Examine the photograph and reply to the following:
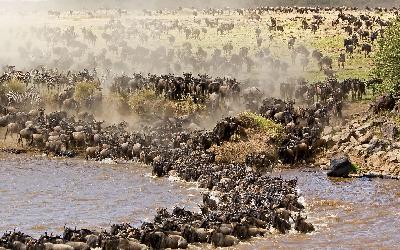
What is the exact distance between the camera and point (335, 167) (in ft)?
110

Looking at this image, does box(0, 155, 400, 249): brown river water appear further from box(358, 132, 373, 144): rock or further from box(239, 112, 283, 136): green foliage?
box(358, 132, 373, 144): rock

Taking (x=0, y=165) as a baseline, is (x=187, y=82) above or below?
above

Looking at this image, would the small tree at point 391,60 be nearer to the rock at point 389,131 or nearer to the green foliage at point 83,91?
the rock at point 389,131

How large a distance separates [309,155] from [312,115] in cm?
432

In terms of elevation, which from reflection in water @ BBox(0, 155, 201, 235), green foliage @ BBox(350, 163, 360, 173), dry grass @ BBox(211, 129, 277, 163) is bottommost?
reflection in water @ BBox(0, 155, 201, 235)

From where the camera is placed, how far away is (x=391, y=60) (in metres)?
42.0

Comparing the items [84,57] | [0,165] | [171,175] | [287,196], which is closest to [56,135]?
[0,165]

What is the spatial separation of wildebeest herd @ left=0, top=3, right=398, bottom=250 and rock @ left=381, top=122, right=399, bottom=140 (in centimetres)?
314

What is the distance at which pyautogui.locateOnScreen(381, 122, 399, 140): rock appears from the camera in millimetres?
36125

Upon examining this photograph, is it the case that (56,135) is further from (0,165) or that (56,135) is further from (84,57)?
(84,57)

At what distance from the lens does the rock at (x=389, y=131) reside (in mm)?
36125

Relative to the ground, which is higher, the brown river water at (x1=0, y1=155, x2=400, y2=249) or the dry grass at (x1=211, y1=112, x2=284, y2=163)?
the dry grass at (x1=211, y1=112, x2=284, y2=163)

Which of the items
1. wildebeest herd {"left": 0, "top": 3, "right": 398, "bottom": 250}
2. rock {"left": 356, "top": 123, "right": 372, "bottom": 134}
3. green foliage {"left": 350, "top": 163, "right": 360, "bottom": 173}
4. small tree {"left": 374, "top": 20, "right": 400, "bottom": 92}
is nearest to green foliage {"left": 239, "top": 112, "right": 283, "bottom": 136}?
wildebeest herd {"left": 0, "top": 3, "right": 398, "bottom": 250}

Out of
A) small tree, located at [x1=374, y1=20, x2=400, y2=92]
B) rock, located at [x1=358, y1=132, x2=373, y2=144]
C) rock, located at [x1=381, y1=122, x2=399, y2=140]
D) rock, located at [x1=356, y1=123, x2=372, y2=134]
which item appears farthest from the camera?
small tree, located at [x1=374, y1=20, x2=400, y2=92]
